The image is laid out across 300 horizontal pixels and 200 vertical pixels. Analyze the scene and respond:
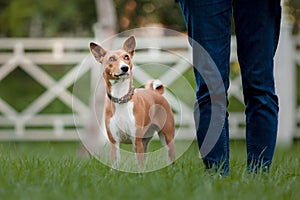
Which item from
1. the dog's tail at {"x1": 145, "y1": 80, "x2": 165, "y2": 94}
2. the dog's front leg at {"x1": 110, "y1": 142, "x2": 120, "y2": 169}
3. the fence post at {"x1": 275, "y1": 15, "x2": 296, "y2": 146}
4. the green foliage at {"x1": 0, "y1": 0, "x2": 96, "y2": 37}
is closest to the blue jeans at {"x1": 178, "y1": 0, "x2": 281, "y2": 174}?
the dog's tail at {"x1": 145, "y1": 80, "x2": 165, "y2": 94}

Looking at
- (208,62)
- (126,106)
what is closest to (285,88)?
(208,62)

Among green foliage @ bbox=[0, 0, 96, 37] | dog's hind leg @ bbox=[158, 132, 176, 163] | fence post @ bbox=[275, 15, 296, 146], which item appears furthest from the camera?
green foliage @ bbox=[0, 0, 96, 37]

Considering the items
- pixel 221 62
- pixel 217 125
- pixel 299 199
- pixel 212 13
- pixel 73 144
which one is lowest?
pixel 73 144

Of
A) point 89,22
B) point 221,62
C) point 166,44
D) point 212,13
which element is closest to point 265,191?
point 221,62

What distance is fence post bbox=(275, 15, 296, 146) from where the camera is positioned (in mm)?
8719

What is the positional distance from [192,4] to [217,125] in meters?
0.58

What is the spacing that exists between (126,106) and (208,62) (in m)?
0.44

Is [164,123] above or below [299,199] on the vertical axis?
above

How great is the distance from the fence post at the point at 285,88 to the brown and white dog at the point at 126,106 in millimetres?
6012

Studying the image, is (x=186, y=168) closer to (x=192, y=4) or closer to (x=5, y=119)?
(x=192, y=4)

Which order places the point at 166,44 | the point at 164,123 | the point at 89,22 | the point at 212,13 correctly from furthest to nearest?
the point at 89,22
the point at 166,44
the point at 164,123
the point at 212,13

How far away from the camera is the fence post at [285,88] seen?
8.72 meters

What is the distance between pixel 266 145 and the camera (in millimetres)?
2982

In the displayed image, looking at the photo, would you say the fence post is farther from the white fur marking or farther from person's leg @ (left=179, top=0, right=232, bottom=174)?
the white fur marking
